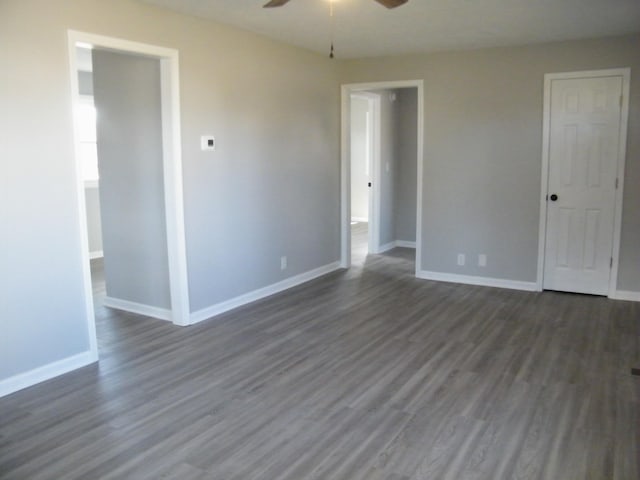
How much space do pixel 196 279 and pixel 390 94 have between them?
14.5 ft

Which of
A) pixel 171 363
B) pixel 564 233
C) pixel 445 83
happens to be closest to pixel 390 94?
pixel 445 83

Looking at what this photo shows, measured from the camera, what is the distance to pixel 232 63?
4746 mm

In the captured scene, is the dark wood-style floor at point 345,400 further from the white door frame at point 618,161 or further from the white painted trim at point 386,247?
the white painted trim at point 386,247

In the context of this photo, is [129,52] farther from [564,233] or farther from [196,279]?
[564,233]

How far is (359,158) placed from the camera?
1125 cm

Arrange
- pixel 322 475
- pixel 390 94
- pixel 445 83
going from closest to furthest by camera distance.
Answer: pixel 322 475, pixel 445 83, pixel 390 94

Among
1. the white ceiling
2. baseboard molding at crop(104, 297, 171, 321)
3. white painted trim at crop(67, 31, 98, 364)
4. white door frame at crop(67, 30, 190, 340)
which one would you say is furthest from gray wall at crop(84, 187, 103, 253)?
white painted trim at crop(67, 31, 98, 364)

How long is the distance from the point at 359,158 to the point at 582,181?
6336 mm

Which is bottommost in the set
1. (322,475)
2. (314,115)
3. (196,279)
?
(322,475)

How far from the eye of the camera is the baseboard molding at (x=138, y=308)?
4699 millimetres

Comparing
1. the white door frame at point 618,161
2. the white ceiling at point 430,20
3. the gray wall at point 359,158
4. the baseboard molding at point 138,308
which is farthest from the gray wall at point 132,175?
the gray wall at point 359,158

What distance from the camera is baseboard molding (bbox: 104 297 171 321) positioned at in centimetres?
470

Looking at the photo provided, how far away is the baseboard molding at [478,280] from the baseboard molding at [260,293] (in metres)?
1.14

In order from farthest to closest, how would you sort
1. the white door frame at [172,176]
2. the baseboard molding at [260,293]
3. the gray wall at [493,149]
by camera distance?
1. the gray wall at [493,149]
2. the baseboard molding at [260,293]
3. the white door frame at [172,176]
